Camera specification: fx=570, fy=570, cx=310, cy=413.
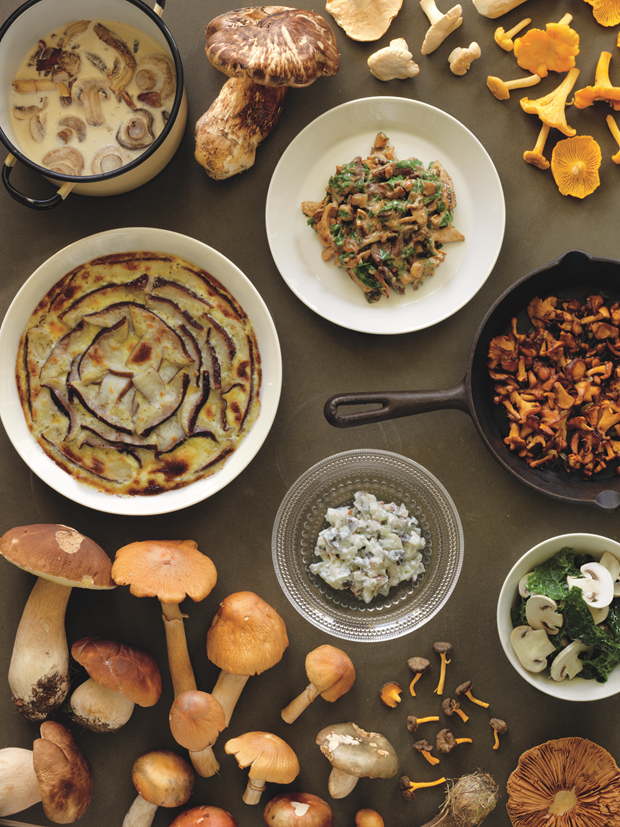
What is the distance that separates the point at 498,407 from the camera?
239 cm

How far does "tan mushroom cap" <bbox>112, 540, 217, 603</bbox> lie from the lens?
2012 mm

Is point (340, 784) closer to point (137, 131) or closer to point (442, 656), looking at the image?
point (442, 656)

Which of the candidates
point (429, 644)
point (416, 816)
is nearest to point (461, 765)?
point (416, 816)

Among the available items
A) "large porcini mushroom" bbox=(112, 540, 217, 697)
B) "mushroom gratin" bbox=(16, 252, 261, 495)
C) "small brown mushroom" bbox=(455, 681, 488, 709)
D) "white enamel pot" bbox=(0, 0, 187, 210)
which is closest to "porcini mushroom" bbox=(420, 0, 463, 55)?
"white enamel pot" bbox=(0, 0, 187, 210)

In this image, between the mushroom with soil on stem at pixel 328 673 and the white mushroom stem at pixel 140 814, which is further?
the white mushroom stem at pixel 140 814

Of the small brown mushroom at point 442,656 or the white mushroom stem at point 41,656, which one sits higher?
the white mushroom stem at point 41,656

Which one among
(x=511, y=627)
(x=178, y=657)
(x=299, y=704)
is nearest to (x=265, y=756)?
(x=299, y=704)

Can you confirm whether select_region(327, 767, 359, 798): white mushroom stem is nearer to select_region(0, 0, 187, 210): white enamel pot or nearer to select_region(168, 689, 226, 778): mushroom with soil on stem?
select_region(168, 689, 226, 778): mushroom with soil on stem

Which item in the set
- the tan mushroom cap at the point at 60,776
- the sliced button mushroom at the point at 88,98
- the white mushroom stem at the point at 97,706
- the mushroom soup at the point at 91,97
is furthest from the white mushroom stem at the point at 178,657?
the sliced button mushroom at the point at 88,98

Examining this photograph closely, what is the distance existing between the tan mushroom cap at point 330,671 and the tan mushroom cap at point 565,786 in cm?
80

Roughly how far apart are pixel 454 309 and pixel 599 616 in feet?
4.32

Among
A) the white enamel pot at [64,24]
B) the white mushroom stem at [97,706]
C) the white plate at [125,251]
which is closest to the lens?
the white enamel pot at [64,24]

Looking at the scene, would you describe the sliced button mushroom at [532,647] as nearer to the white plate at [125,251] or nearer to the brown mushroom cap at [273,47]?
the white plate at [125,251]

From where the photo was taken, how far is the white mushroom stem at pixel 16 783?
2.14 m
